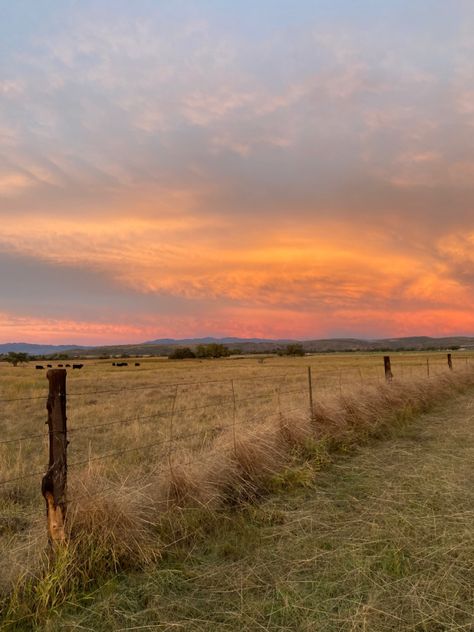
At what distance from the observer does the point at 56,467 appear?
4.73 metres

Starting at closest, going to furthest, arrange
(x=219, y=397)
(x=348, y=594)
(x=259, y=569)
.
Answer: (x=348, y=594) → (x=259, y=569) → (x=219, y=397)

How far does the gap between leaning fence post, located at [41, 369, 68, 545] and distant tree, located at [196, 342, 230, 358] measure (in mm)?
107968

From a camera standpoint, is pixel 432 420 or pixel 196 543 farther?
pixel 432 420

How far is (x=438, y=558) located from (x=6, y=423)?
1329 centimetres

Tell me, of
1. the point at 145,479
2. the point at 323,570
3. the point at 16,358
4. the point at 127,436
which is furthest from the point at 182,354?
the point at 323,570

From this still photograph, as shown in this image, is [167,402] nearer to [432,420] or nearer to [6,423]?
[6,423]

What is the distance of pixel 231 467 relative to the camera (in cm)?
672

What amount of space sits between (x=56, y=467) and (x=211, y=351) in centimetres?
10818

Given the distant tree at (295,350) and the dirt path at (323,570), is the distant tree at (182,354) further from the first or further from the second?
the dirt path at (323,570)

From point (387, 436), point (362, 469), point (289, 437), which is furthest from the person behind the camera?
point (387, 436)

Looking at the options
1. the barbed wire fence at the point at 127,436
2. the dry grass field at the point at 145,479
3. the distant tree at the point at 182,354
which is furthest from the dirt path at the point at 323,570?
the distant tree at the point at 182,354

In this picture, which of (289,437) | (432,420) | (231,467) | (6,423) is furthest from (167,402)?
(231,467)

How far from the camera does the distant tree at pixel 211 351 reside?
370 ft

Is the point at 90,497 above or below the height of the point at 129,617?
above
